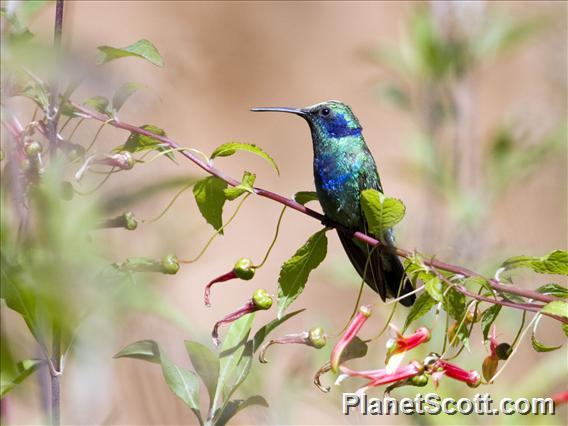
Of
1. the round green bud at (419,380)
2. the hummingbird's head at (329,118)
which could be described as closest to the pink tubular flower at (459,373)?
the round green bud at (419,380)

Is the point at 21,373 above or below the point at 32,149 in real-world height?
below

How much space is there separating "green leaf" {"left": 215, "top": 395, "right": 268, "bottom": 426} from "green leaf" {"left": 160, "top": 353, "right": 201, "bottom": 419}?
4cm

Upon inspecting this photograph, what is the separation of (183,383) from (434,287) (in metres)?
0.40

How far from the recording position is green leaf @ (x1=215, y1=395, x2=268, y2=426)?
1.30 meters

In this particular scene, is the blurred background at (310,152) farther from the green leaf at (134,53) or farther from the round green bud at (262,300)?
the round green bud at (262,300)

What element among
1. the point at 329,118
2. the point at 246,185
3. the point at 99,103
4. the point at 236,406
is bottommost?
the point at 236,406

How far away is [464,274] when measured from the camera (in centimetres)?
132

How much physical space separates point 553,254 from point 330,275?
8.71 ft

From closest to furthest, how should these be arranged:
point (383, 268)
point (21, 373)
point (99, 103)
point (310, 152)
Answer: point (21, 373) < point (99, 103) < point (383, 268) < point (310, 152)

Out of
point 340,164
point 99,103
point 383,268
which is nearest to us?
point 99,103

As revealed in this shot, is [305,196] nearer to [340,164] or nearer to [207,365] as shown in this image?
[207,365]

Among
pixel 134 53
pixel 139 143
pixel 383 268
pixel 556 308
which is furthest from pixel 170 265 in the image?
pixel 383 268

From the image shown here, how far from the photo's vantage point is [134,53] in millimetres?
1247

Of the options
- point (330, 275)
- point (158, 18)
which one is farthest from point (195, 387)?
point (158, 18)
